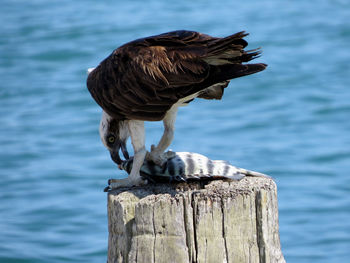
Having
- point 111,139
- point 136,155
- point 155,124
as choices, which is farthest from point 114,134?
point 155,124

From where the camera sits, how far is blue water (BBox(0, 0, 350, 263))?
912 centimetres

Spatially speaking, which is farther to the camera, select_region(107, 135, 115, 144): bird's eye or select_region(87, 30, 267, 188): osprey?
select_region(107, 135, 115, 144): bird's eye

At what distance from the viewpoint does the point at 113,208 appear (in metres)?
4.24

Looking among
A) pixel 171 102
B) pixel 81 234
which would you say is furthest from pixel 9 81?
pixel 171 102

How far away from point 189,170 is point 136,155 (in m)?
0.42

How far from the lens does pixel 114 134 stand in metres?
5.08

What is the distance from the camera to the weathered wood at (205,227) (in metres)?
3.86

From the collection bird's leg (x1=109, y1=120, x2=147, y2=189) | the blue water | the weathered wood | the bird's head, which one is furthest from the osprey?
the blue water

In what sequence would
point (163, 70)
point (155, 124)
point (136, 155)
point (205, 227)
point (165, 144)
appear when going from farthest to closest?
point (155, 124) < point (165, 144) < point (136, 155) < point (163, 70) < point (205, 227)

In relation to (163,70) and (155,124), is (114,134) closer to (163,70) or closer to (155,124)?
(163,70)

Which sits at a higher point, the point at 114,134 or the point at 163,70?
the point at 163,70

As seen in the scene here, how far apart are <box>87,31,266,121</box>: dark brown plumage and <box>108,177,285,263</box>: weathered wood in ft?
2.86

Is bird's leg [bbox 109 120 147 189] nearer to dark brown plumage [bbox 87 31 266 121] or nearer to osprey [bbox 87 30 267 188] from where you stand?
osprey [bbox 87 30 267 188]

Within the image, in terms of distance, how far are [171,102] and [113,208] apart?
0.87 m
